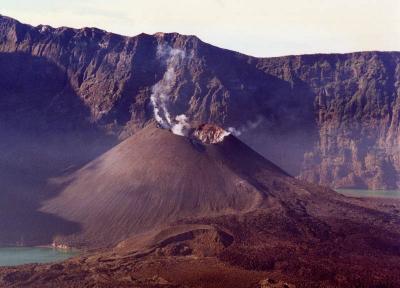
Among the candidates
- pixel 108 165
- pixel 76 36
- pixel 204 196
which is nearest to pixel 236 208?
pixel 204 196

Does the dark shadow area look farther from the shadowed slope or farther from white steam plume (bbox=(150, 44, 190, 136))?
white steam plume (bbox=(150, 44, 190, 136))

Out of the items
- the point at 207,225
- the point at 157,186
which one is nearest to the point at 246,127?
the point at 157,186

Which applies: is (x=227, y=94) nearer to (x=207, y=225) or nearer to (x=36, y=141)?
(x=36, y=141)

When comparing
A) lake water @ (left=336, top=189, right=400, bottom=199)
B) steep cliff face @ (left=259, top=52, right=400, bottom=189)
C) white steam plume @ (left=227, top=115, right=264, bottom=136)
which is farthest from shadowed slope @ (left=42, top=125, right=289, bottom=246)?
steep cliff face @ (left=259, top=52, right=400, bottom=189)

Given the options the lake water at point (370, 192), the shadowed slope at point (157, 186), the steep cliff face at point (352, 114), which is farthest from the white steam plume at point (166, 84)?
the shadowed slope at point (157, 186)

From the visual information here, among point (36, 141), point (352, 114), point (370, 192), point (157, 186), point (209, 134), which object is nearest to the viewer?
point (157, 186)

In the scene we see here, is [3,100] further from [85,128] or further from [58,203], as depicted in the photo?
[58,203]
